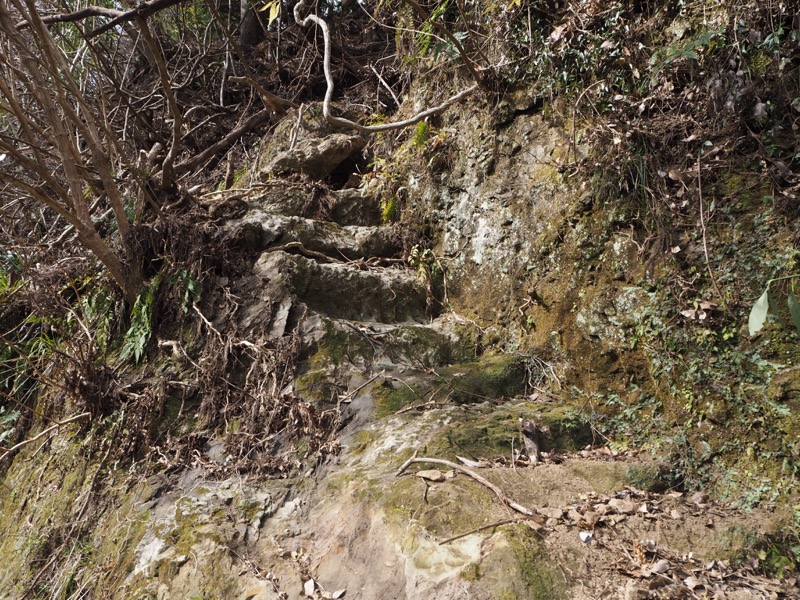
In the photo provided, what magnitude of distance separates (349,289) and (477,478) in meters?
2.57

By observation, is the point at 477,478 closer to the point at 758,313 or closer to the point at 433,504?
the point at 433,504

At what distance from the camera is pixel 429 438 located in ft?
11.5

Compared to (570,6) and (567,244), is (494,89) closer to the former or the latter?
(570,6)

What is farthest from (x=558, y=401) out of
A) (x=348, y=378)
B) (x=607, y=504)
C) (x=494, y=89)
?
(x=494, y=89)

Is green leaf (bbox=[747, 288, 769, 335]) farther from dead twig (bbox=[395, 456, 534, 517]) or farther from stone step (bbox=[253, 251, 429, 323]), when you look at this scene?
stone step (bbox=[253, 251, 429, 323])

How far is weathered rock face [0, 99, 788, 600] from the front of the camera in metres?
2.68

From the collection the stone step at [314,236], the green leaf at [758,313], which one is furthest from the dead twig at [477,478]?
the stone step at [314,236]

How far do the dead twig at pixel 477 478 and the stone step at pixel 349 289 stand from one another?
1964 mm

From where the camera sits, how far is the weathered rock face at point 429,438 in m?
2.68

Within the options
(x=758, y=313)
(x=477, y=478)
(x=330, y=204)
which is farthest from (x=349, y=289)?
(x=758, y=313)

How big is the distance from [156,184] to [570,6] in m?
4.45

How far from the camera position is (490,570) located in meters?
2.38

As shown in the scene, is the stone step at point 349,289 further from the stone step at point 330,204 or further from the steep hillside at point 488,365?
the stone step at point 330,204

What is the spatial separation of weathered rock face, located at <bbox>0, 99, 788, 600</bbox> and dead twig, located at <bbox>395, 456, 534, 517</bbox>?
0.08ft
